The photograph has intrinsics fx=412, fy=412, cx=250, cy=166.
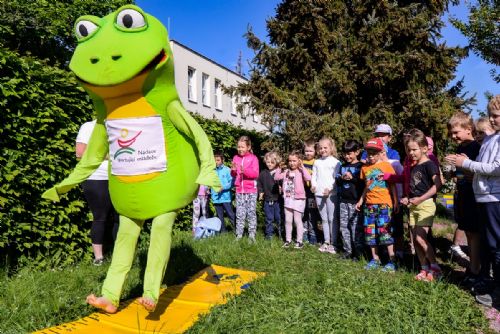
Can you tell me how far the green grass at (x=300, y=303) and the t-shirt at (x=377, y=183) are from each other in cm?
96

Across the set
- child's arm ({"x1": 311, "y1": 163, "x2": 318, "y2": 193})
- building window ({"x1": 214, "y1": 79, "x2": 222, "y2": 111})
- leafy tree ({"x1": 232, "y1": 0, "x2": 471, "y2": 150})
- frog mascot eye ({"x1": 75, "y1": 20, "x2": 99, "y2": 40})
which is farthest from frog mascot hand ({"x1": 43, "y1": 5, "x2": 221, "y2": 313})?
building window ({"x1": 214, "y1": 79, "x2": 222, "y2": 111})

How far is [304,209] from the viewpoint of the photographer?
7.47 meters

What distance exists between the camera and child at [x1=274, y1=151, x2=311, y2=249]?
7.26 meters

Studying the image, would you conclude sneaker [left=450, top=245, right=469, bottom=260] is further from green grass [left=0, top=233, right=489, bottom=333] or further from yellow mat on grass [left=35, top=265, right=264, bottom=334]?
yellow mat on grass [left=35, top=265, right=264, bottom=334]

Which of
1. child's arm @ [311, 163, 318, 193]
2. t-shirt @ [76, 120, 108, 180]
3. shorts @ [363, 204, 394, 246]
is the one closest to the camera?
t-shirt @ [76, 120, 108, 180]

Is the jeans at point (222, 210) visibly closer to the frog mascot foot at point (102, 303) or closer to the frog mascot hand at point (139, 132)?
the frog mascot hand at point (139, 132)

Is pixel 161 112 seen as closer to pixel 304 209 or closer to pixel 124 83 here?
pixel 124 83

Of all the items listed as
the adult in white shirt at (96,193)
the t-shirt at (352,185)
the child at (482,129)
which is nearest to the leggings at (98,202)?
the adult in white shirt at (96,193)

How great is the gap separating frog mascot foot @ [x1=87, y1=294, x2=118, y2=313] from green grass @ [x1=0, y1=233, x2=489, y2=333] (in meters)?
0.47

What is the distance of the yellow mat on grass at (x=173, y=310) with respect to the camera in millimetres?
3255

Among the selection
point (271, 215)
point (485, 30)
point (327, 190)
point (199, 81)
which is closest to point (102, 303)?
point (327, 190)

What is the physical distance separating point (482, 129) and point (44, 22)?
18897mm

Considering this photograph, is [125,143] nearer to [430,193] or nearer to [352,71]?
[430,193]

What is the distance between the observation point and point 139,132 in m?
3.41
